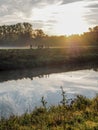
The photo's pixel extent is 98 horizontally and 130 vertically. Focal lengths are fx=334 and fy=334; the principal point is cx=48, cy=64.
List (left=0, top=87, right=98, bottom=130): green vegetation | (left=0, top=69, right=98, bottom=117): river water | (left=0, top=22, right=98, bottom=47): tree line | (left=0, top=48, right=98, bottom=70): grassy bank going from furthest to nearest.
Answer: (left=0, top=22, right=98, bottom=47): tree line < (left=0, top=48, right=98, bottom=70): grassy bank < (left=0, top=69, right=98, bottom=117): river water < (left=0, top=87, right=98, bottom=130): green vegetation

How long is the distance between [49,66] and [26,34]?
107 metres

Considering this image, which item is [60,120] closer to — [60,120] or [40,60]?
[60,120]

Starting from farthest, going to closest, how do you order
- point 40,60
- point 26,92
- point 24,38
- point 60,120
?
1. point 24,38
2. point 40,60
3. point 26,92
4. point 60,120

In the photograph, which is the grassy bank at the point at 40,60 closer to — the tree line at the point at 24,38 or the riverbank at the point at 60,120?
the riverbank at the point at 60,120

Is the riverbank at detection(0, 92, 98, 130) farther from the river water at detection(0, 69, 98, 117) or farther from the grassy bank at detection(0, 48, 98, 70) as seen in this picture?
the grassy bank at detection(0, 48, 98, 70)

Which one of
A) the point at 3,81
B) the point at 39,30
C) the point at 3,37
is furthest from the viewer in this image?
the point at 39,30

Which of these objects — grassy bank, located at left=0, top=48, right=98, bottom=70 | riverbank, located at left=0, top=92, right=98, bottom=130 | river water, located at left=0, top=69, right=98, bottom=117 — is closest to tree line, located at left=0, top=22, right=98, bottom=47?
grassy bank, located at left=0, top=48, right=98, bottom=70

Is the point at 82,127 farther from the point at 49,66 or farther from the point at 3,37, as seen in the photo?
the point at 3,37

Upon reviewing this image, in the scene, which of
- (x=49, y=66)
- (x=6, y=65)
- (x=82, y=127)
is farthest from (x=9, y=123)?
(x=49, y=66)

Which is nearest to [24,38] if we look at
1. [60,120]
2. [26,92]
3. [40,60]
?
[40,60]

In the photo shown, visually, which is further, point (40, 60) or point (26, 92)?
point (40, 60)

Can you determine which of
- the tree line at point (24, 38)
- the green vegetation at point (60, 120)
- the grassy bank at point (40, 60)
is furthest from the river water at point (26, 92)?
the tree line at point (24, 38)

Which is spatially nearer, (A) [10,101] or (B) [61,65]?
(A) [10,101]

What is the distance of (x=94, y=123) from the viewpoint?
14289 millimetres
